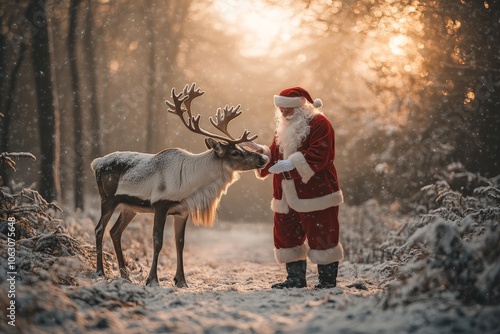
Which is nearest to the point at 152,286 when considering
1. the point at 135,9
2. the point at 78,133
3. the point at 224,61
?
the point at 78,133

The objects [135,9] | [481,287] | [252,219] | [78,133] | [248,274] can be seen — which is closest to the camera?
[481,287]

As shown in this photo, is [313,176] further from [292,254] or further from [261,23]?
[261,23]

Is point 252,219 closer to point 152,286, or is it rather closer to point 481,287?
point 152,286

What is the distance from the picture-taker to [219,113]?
7398 millimetres

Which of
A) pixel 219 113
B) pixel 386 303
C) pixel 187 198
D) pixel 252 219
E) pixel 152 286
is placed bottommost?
pixel 252 219

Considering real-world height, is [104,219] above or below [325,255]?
above

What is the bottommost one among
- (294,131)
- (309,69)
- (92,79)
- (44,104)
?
(294,131)

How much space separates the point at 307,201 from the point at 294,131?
0.93 meters

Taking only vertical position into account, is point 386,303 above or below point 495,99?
below

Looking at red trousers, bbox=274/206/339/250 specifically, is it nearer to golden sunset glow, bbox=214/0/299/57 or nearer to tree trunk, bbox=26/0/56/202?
golden sunset glow, bbox=214/0/299/57

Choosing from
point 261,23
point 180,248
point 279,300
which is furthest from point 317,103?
point 261,23

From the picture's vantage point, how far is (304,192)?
262 inches

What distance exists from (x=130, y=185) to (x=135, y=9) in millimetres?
14339

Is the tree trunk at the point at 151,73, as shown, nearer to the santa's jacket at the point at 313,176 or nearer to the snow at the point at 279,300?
the snow at the point at 279,300
